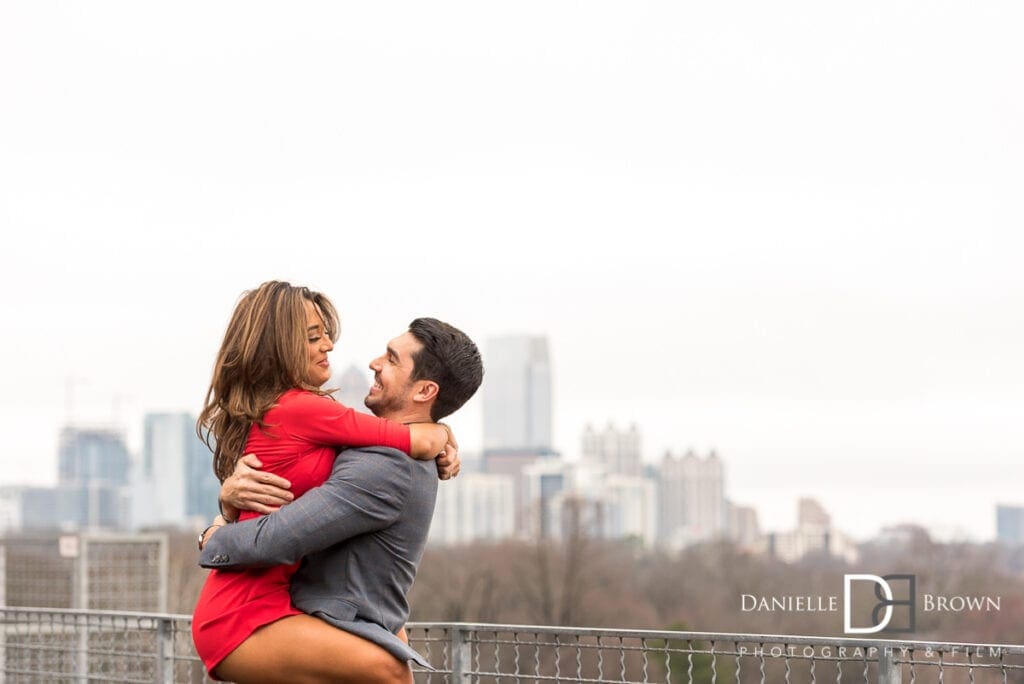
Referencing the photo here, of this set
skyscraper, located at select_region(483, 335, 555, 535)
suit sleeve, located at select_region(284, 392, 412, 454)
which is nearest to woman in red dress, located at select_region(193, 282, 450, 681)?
suit sleeve, located at select_region(284, 392, 412, 454)

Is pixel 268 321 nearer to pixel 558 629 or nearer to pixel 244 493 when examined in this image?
pixel 244 493

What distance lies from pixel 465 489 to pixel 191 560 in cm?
5479

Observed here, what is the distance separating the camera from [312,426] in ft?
10.3

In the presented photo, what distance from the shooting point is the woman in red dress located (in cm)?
313

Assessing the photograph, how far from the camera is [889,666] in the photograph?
4051mm

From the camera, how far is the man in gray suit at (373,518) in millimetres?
3055

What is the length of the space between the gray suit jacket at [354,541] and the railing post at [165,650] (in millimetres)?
2500

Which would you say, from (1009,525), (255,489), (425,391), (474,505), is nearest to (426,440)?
(425,391)

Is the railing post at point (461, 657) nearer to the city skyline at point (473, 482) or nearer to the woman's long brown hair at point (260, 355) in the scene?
the woman's long brown hair at point (260, 355)

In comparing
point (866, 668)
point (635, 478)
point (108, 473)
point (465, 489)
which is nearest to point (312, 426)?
point (866, 668)

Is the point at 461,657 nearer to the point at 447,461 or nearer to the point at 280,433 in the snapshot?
the point at 447,461

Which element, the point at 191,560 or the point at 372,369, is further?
the point at 191,560

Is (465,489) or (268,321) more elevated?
(268,321)

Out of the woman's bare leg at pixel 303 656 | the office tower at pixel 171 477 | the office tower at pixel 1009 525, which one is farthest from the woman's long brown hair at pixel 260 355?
the office tower at pixel 171 477
